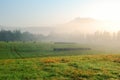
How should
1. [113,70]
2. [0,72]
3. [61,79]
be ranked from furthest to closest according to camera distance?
1. [113,70]
2. [0,72]
3. [61,79]

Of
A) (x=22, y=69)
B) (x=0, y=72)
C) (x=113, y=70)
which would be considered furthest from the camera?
(x=113, y=70)

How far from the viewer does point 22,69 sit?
29734 millimetres

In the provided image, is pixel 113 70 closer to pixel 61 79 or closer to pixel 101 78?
pixel 101 78

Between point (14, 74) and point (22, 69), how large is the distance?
2.71 meters

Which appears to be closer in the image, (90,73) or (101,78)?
(101,78)

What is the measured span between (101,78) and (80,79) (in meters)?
2.81

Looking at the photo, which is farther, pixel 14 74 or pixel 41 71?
pixel 41 71

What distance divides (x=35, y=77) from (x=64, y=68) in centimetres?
616

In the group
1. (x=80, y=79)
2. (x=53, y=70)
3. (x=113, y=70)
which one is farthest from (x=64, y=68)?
(x=113, y=70)

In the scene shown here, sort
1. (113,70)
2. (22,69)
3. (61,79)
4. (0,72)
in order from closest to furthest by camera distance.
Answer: (61,79) < (0,72) < (22,69) < (113,70)

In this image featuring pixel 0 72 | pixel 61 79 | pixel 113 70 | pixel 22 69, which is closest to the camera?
pixel 61 79

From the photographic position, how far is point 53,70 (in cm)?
2986

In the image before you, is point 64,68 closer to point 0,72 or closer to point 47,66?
point 47,66

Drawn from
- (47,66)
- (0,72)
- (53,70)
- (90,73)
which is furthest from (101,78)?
(0,72)
